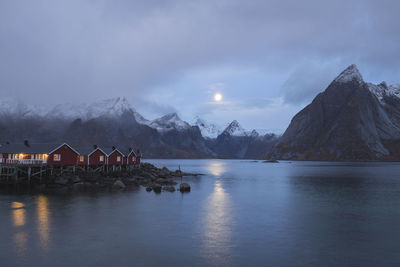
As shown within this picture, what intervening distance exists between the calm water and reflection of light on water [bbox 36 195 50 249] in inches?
3.1

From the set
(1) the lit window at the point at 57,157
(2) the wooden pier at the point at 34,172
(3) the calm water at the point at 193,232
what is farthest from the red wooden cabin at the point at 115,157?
(3) the calm water at the point at 193,232

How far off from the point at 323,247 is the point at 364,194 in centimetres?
3875

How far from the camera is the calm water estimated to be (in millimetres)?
21141

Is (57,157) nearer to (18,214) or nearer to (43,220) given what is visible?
(18,214)

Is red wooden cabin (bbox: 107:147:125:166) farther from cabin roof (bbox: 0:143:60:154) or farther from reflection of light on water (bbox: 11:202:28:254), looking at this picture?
reflection of light on water (bbox: 11:202:28:254)

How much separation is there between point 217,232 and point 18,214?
21077mm

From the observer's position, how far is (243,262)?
20688 mm

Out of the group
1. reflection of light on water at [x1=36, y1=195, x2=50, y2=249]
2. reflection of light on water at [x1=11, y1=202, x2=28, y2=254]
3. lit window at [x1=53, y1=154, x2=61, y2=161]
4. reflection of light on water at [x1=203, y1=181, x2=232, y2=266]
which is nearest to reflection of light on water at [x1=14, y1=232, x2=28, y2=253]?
reflection of light on water at [x1=11, y1=202, x2=28, y2=254]

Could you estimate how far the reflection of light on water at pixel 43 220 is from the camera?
24.5 metres

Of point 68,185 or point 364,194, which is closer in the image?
point 364,194

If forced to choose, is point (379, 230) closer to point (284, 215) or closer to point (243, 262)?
point (284, 215)

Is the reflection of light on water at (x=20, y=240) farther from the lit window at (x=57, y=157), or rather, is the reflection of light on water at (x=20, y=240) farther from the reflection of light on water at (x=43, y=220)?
the lit window at (x=57, y=157)

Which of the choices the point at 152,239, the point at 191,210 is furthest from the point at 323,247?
the point at 191,210

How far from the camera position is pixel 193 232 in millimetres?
28531
